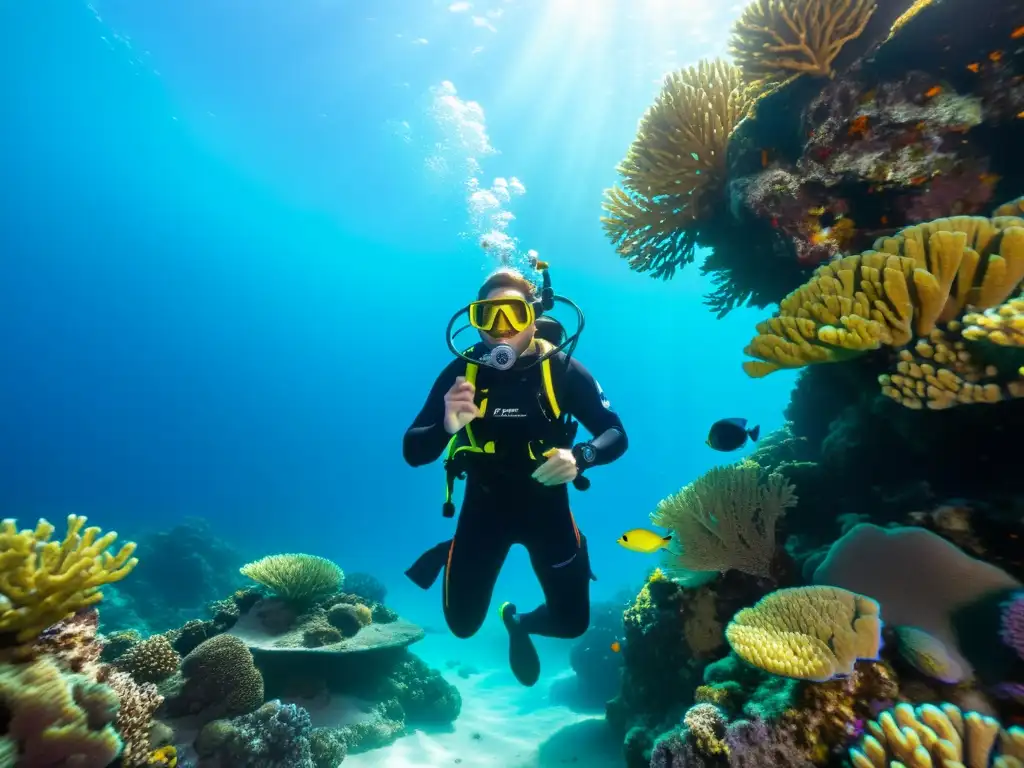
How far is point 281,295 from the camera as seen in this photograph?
84688mm

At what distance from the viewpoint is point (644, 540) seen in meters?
4.54

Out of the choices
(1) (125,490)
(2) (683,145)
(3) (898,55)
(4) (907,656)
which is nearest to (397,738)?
(4) (907,656)

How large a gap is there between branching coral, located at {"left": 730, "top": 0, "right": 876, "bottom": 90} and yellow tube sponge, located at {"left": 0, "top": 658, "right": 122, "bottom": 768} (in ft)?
21.4

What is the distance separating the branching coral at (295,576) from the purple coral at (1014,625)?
7.38 meters

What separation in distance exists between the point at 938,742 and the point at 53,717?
368cm

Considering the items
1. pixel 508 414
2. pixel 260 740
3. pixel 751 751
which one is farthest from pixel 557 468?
pixel 260 740

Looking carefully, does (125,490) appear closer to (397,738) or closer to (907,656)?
(397,738)

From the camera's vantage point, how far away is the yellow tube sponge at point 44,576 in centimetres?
198

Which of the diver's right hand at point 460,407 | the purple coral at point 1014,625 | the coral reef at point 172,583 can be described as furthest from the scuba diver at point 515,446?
the coral reef at point 172,583

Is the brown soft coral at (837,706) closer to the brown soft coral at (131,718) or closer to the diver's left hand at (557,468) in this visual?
the diver's left hand at (557,468)

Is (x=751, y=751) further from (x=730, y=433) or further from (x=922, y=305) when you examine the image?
(x=730, y=433)

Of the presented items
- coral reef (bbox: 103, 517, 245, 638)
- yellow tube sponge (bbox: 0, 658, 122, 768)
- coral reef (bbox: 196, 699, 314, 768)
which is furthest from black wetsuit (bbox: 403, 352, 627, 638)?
coral reef (bbox: 103, 517, 245, 638)

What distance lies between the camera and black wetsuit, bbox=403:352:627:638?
447 cm

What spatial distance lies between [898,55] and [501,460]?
4883 millimetres
